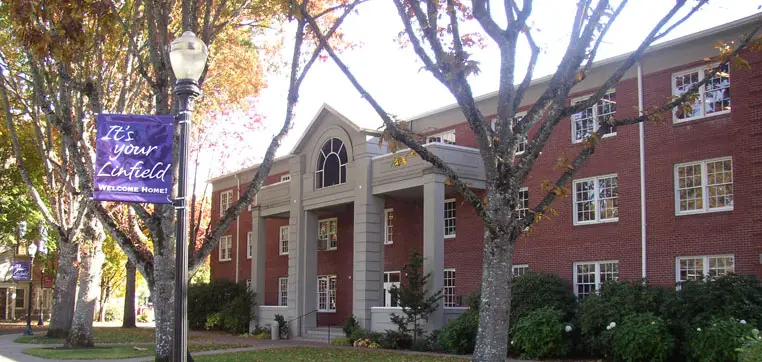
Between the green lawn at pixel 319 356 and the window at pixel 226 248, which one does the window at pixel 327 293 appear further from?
the green lawn at pixel 319 356

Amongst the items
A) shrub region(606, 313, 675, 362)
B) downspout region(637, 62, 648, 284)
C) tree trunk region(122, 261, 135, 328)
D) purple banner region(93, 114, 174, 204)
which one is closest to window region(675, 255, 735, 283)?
downspout region(637, 62, 648, 284)

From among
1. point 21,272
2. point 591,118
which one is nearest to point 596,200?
point 591,118

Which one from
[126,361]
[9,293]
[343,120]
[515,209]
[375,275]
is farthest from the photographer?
[9,293]

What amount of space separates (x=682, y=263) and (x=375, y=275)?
36.0 feet

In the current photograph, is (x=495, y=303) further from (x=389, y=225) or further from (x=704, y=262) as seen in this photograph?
(x=389, y=225)

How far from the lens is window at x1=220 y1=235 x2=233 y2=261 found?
45.1 meters

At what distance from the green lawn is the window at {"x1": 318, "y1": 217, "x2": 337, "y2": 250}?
38.2 feet

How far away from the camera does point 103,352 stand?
74.3ft

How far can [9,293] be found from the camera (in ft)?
180

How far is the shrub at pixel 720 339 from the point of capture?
17000 mm

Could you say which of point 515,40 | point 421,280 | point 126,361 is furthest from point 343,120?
point 515,40

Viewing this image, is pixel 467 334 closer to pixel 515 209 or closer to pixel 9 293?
pixel 515 209

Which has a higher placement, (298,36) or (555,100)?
(298,36)

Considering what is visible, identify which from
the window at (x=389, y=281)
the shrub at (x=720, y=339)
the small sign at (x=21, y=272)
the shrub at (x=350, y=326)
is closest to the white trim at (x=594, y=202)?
the shrub at (x=720, y=339)
